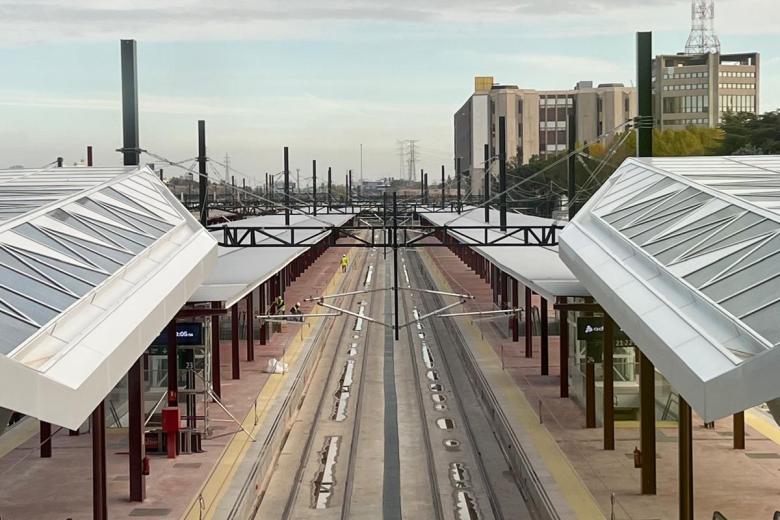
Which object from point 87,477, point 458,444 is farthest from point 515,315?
point 87,477

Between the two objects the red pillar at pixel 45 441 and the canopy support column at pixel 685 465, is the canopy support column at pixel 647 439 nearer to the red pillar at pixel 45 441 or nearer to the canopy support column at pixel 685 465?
the canopy support column at pixel 685 465

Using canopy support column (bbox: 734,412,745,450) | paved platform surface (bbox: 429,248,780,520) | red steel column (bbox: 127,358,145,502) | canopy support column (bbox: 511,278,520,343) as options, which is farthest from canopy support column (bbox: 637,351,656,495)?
canopy support column (bbox: 511,278,520,343)

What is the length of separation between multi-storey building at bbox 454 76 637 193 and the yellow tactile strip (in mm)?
86297

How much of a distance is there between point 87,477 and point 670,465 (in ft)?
32.8

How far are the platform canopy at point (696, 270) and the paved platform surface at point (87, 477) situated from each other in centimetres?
732

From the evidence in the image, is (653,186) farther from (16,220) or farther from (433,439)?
(16,220)

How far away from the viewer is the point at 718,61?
11512 cm

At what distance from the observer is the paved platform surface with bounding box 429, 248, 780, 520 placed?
15.8 meters

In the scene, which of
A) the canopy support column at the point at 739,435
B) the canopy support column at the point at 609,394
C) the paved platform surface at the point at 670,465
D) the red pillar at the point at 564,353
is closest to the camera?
the paved platform surface at the point at 670,465

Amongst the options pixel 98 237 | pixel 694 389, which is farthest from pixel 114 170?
pixel 694 389

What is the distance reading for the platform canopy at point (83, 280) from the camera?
9.62m

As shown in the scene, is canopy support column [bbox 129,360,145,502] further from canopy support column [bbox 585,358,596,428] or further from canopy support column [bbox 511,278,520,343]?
canopy support column [bbox 511,278,520,343]

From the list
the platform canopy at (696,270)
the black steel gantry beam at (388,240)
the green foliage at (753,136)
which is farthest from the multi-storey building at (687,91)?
the platform canopy at (696,270)

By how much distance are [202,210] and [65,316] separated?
16598mm
